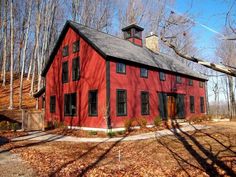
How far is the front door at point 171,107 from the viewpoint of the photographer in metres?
22.9

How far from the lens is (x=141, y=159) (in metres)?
8.70

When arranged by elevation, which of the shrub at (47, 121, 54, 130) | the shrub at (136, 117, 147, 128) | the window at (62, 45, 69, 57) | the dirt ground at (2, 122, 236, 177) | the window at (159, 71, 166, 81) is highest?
the window at (62, 45, 69, 57)

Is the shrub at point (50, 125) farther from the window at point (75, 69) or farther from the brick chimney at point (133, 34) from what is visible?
the brick chimney at point (133, 34)

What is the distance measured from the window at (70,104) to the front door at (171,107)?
884 cm

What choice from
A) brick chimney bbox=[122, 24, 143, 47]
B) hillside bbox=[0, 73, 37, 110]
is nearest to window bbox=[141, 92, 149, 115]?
brick chimney bbox=[122, 24, 143, 47]

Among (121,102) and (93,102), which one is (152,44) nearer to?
(121,102)

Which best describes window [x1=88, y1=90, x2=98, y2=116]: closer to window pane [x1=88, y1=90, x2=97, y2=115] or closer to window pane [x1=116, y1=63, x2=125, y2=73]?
window pane [x1=88, y1=90, x2=97, y2=115]

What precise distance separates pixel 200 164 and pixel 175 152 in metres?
1.88

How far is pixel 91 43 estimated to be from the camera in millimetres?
18234

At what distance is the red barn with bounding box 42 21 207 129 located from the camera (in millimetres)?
17375

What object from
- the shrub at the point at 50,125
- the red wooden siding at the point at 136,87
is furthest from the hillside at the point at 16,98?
the red wooden siding at the point at 136,87

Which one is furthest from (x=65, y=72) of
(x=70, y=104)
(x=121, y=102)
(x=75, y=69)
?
(x=121, y=102)

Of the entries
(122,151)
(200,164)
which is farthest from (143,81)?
(200,164)

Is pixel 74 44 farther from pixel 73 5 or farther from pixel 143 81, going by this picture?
pixel 73 5
